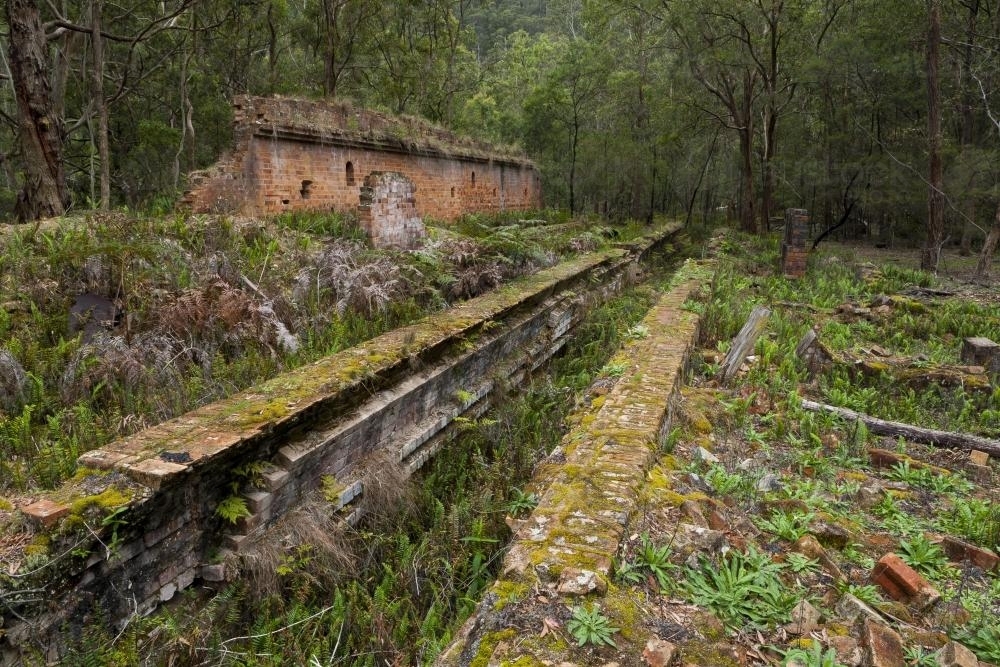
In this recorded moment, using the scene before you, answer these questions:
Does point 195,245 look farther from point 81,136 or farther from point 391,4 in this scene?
point 391,4

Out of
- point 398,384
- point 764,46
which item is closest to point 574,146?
point 764,46

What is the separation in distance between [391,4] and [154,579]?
25931mm

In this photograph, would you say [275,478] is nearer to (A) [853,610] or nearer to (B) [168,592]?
(B) [168,592]

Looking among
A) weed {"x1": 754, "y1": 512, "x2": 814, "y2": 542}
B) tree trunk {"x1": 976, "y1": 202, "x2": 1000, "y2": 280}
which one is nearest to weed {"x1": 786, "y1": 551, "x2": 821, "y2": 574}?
weed {"x1": 754, "y1": 512, "x2": 814, "y2": 542}

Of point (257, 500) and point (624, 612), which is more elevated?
point (624, 612)

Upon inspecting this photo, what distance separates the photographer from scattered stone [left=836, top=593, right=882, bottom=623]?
2219mm

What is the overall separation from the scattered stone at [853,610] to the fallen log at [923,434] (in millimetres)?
2345

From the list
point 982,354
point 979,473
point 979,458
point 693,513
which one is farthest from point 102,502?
point 982,354

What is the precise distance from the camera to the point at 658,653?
1.95 meters

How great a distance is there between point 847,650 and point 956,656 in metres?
0.33

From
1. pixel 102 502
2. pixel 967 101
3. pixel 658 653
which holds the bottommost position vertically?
pixel 658 653

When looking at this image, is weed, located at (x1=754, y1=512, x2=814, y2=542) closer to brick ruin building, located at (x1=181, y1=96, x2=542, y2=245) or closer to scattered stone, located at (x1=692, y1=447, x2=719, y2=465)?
scattered stone, located at (x1=692, y1=447, x2=719, y2=465)

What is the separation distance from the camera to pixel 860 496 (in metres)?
3.40

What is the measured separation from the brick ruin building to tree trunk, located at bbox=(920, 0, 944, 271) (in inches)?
452
